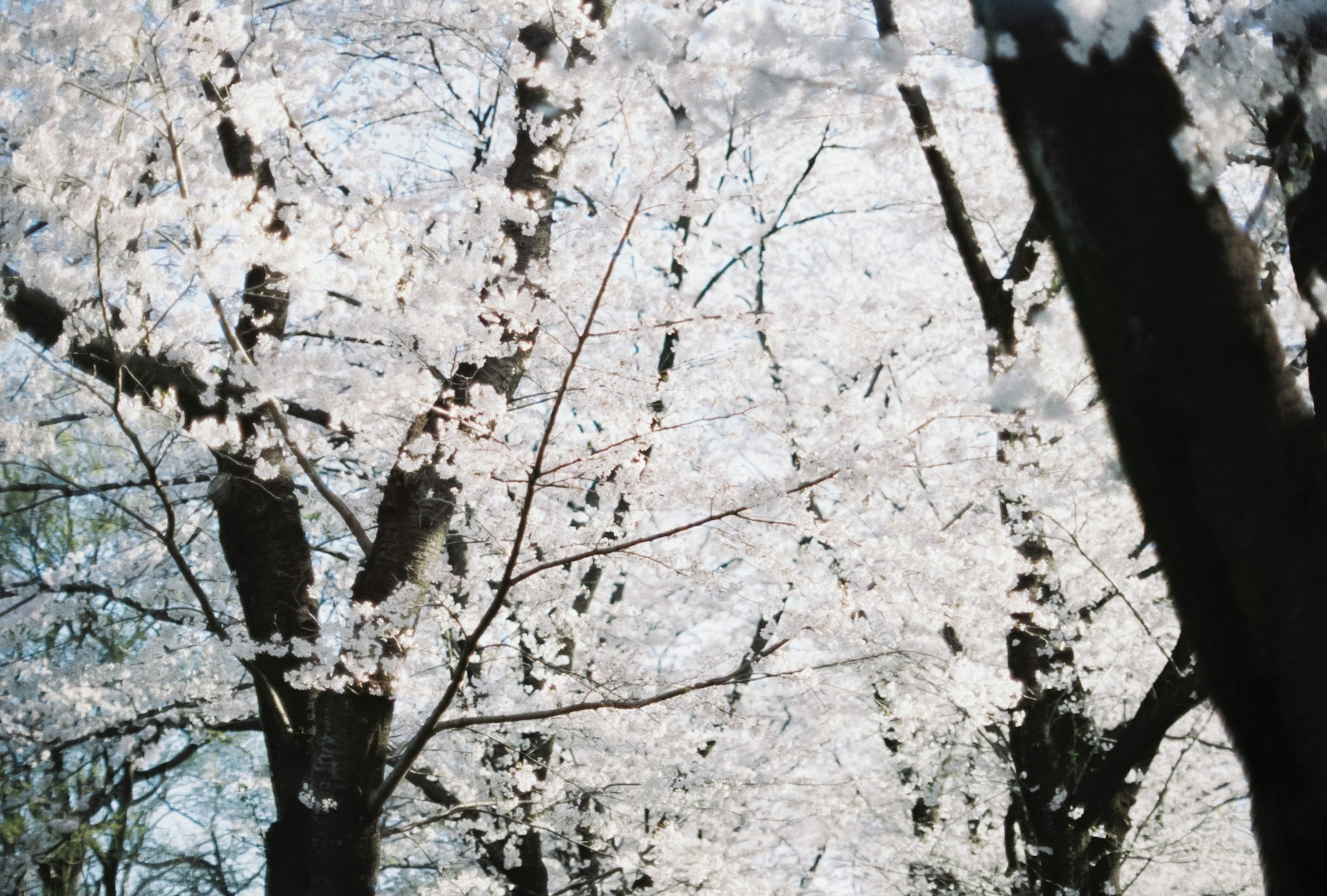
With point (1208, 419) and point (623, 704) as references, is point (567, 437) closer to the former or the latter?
Result: point (623, 704)

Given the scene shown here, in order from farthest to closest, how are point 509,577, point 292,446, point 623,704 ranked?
point 292,446, point 623,704, point 509,577

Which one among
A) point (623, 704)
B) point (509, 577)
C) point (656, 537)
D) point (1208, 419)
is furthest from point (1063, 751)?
point (1208, 419)

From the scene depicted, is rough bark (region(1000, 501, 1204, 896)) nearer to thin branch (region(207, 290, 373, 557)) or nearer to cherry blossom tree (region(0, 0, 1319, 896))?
cherry blossom tree (region(0, 0, 1319, 896))

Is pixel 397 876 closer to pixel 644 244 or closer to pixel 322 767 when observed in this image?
pixel 322 767

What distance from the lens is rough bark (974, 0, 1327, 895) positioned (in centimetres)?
136

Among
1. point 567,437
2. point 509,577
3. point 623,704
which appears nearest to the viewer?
point 509,577

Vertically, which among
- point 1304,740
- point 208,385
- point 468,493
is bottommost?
point 1304,740

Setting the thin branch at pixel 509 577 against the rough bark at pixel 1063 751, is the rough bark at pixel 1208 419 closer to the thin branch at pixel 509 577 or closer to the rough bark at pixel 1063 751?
the thin branch at pixel 509 577

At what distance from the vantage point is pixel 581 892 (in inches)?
321

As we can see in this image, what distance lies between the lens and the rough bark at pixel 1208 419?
1364 mm

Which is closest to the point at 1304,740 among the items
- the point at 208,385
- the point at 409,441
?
the point at 409,441

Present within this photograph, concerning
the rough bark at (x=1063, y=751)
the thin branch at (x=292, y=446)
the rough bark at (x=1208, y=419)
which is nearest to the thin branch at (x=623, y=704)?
the thin branch at (x=292, y=446)

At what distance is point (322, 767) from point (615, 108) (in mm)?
4640

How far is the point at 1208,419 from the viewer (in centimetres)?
136
